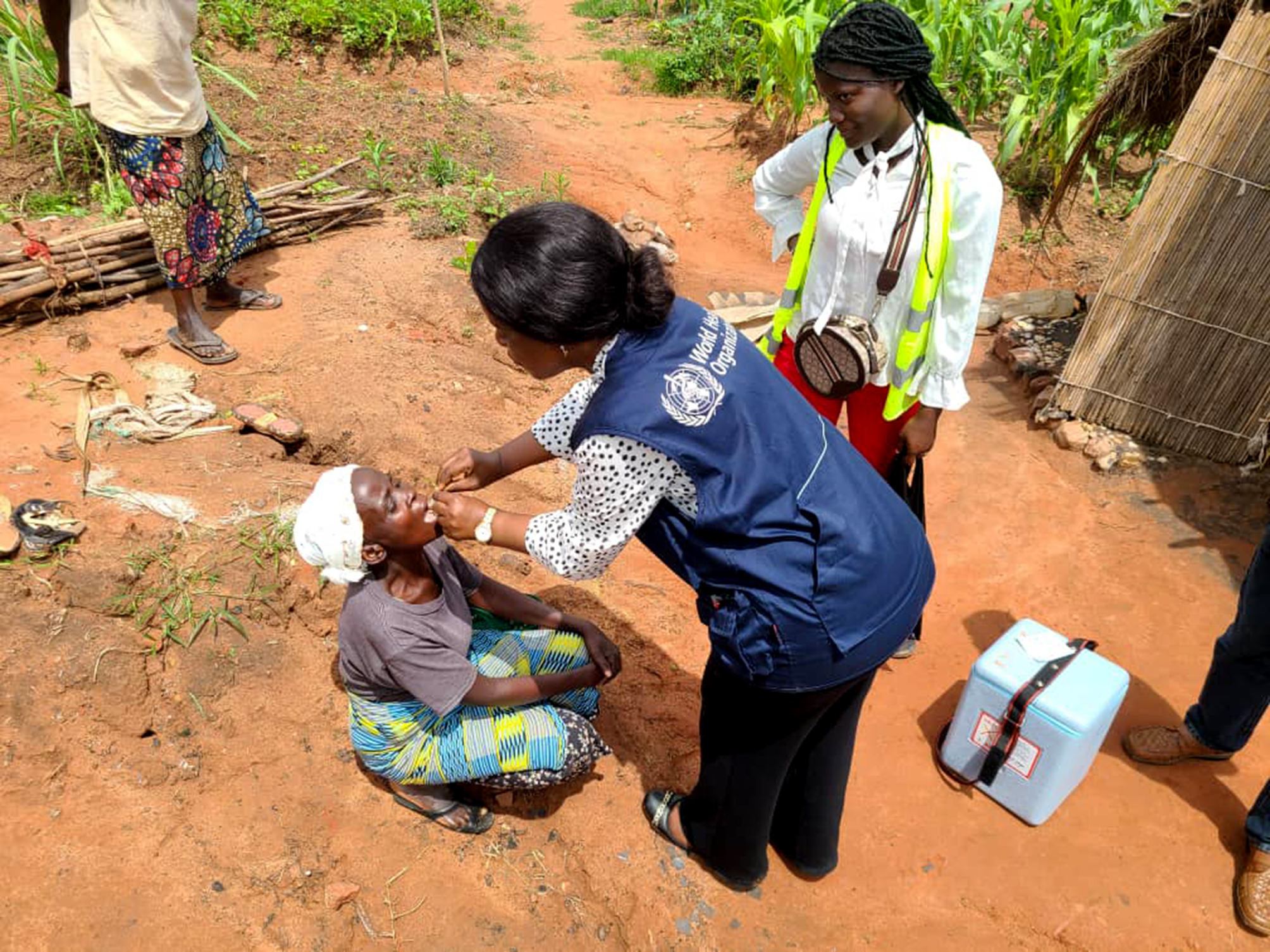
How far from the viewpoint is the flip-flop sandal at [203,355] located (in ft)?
12.8

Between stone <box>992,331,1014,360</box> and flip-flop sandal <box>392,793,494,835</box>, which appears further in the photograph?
stone <box>992,331,1014,360</box>

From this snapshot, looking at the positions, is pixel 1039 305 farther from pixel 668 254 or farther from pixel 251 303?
pixel 251 303

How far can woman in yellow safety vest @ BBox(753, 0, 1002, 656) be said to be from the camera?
2186 mm

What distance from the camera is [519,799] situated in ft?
8.37

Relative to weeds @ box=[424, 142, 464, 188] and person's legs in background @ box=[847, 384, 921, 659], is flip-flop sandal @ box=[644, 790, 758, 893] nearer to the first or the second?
person's legs in background @ box=[847, 384, 921, 659]

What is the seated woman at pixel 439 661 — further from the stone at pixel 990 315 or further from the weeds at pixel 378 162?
the weeds at pixel 378 162

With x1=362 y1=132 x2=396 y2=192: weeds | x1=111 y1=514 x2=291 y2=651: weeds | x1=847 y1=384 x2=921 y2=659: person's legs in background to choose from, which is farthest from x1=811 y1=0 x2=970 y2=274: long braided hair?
x1=362 y1=132 x2=396 y2=192: weeds

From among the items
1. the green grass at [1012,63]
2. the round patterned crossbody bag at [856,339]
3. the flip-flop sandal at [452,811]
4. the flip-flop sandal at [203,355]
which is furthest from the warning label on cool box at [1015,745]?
the green grass at [1012,63]

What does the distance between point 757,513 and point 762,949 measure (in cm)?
146

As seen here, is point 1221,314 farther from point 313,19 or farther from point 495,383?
point 313,19

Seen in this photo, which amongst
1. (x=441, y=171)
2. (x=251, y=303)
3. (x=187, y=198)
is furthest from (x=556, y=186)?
(x=187, y=198)

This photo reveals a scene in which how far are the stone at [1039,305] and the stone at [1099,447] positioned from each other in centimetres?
121

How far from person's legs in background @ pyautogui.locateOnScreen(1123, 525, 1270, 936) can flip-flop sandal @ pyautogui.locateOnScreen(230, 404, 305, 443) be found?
11.0 ft

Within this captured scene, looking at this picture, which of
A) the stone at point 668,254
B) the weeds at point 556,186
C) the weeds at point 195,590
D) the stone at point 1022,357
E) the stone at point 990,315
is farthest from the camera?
the weeds at point 556,186
